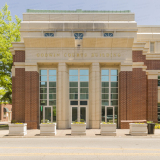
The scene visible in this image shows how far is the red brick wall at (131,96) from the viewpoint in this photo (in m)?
21.8

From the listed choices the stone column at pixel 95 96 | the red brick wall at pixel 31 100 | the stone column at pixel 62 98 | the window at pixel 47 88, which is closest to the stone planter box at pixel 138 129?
the stone column at pixel 95 96

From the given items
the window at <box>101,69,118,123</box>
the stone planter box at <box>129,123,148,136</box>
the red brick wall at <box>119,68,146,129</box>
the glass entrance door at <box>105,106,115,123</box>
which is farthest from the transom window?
the stone planter box at <box>129,123,148,136</box>

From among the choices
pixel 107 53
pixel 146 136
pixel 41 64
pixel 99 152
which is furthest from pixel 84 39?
pixel 99 152

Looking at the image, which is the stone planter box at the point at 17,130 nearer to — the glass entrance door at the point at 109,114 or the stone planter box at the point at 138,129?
the stone planter box at the point at 138,129

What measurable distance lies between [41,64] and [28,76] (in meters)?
2.07

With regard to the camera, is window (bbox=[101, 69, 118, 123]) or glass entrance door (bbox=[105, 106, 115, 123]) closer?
glass entrance door (bbox=[105, 106, 115, 123])

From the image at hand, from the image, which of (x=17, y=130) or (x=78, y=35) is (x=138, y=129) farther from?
(x=78, y=35)

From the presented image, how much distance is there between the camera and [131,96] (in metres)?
22.0

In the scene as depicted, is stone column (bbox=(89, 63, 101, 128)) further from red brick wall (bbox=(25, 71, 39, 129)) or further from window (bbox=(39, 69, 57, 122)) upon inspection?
red brick wall (bbox=(25, 71, 39, 129))

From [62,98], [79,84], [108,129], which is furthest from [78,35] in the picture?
[108,129]

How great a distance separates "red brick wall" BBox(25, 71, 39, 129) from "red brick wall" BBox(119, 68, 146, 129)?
929 cm

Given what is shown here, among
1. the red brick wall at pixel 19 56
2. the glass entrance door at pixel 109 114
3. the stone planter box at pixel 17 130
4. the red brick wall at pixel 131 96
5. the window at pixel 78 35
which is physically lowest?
the stone planter box at pixel 17 130

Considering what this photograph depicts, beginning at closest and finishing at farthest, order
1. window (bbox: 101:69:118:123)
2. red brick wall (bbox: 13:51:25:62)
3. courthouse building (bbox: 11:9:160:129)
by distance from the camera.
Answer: courthouse building (bbox: 11:9:160:129), red brick wall (bbox: 13:51:25:62), window (bbox: 101:69:118:123)

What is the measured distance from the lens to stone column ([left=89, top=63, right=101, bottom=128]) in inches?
872
